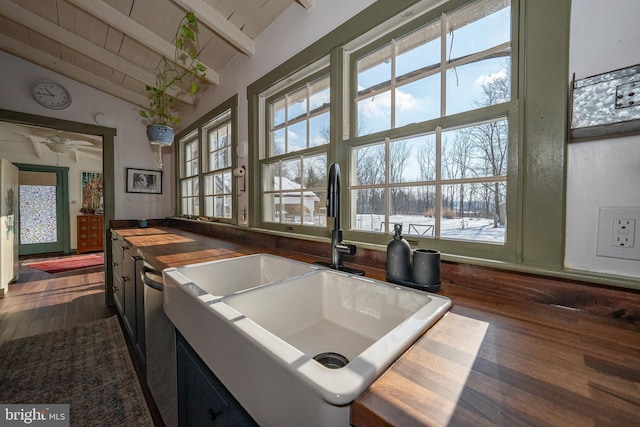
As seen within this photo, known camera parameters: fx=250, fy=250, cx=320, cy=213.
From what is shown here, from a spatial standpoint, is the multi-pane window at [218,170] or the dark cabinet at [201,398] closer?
the dark cabinet at [201,398]

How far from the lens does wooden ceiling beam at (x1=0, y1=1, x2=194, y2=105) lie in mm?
2088

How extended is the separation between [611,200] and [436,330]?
0.61m

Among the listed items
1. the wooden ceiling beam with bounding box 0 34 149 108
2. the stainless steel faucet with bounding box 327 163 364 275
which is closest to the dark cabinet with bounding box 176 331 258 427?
the stainless steel faucet with bounding box 327 163 364 275

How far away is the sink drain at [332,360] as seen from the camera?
731 millimetres

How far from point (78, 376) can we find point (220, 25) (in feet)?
8.71

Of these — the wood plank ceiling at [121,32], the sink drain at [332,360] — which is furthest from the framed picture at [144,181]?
the sink drain at [332,360]

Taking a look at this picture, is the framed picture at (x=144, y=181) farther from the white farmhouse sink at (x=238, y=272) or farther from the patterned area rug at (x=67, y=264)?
the white farmhouse sink at (x=238, y=272)

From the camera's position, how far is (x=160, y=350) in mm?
1124

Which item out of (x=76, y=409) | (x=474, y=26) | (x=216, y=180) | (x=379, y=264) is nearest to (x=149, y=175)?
(x=216, y=180)

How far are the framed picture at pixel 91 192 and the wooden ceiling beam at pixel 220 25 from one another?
6617 mm

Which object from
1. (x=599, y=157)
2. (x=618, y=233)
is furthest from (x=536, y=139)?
(x=618, y=233)

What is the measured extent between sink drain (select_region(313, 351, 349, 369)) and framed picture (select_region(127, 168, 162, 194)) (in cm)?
375

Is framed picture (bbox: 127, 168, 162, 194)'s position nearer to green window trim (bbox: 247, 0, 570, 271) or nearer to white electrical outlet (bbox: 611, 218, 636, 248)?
green window trim (bbox: 247, 0, 570, 271)

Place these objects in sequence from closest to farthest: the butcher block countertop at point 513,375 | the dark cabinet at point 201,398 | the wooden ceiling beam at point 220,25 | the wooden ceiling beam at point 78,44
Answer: the butcher block countertop at point 513,375, the dark cabinet at point 201,398, the wooden ceiling beam at point 220,25, the wooden ceiling beam at point 78,44
